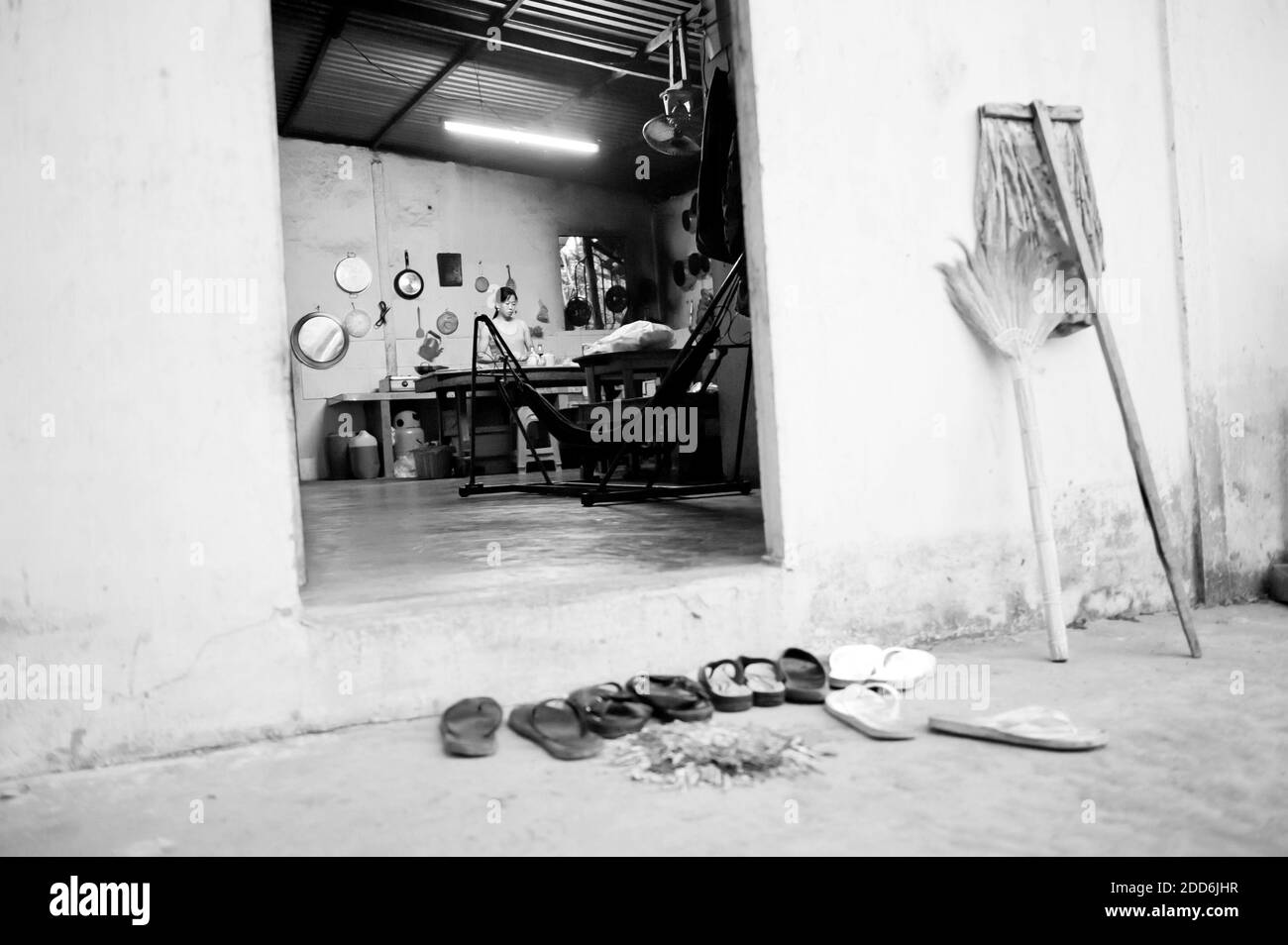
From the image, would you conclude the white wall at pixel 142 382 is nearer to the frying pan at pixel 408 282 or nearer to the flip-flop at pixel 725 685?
the flip-flop at pixel 725 685

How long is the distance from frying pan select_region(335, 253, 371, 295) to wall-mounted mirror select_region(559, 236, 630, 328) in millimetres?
2703

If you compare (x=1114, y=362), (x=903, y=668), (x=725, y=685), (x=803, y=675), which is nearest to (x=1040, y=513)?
(x=1114, y=362)

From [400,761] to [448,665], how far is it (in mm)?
339

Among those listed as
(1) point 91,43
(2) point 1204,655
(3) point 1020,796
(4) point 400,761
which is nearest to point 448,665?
(4) point 400,761

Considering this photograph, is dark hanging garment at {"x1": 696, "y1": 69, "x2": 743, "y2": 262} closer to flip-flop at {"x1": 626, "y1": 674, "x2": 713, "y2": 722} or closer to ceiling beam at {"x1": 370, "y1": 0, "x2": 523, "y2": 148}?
flip-flop at {"x1": 626, "y1": 674, "x2": 713, "y2": 722}

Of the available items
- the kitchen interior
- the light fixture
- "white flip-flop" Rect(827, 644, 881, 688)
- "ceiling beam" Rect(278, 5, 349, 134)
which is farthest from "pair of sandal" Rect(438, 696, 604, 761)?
the light fixture

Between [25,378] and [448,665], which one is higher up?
[25,378]

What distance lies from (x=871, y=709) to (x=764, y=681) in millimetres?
290

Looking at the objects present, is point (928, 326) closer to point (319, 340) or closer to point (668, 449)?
point (668, 449)

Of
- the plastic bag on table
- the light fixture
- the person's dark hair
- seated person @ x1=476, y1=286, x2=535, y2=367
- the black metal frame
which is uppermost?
the light fixture

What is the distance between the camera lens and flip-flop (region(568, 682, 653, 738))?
204 cm

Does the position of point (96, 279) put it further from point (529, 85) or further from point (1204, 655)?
point (529, 85)

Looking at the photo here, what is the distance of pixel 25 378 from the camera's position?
1914mm

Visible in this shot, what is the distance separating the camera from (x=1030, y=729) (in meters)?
1.91
